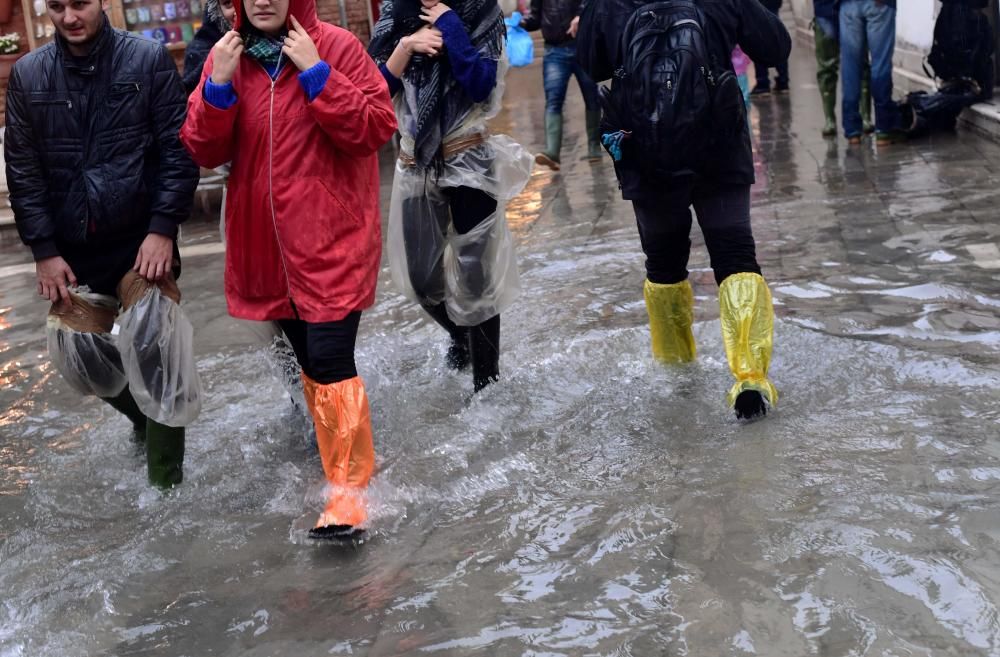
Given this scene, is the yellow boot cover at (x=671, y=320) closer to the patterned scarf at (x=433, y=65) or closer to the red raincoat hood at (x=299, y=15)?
the patterned scarf at (x=433, y=65)

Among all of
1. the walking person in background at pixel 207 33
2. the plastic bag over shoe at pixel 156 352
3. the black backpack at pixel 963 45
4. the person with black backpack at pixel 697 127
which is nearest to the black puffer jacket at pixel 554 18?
the black backpack at pixel 963 45

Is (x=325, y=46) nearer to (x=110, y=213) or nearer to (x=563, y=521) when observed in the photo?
(x=110, y=213)

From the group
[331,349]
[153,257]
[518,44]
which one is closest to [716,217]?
[331,349]

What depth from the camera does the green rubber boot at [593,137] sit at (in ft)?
38.2

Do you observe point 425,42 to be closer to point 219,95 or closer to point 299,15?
point 299,15

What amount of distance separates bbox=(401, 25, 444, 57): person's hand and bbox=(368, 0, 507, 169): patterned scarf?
0.38ft

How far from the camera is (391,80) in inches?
199

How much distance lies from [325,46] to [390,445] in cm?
153

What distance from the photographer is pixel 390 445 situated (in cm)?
491

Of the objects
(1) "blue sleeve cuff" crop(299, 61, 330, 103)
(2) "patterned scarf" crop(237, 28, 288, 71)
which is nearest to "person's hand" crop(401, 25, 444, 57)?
(2) "patterned scarf" crop(237, 28, 288, 71)

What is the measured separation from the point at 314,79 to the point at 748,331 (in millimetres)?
1788

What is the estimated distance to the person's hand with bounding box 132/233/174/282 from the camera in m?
4.43

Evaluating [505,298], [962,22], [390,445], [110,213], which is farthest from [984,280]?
[962,22]

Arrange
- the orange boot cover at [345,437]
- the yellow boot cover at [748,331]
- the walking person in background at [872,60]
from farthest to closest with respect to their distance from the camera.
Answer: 1. the walking person in background at [872,60]
2. the yellow boot cover at [748,331]
3. the orange boot cover at [345,437]
